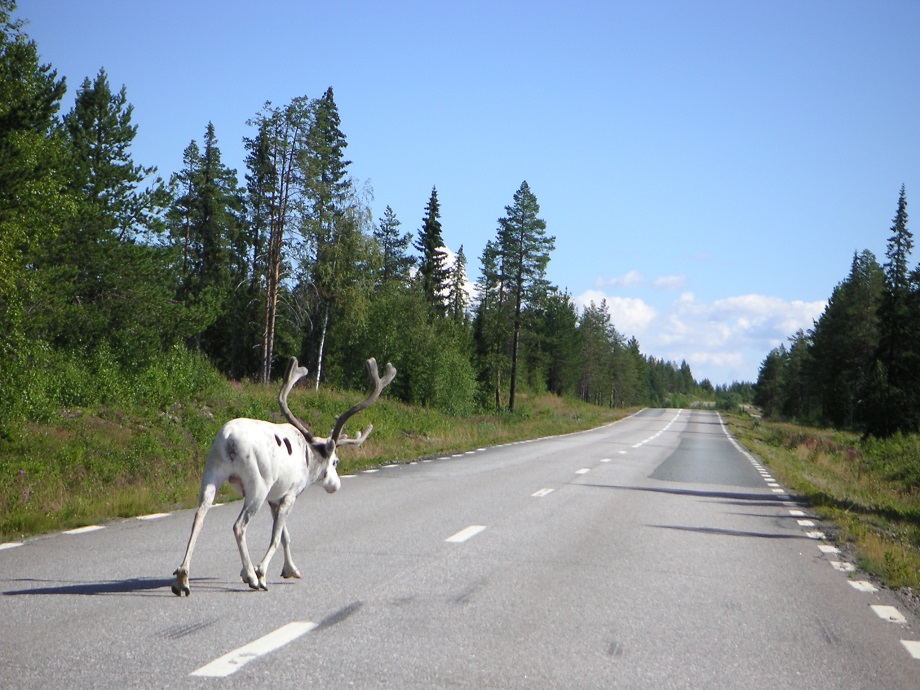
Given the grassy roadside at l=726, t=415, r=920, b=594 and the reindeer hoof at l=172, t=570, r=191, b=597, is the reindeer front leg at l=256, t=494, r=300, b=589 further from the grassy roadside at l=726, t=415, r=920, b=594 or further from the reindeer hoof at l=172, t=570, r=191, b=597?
the grassy roadside at l=726, t=415, r=920, b=594

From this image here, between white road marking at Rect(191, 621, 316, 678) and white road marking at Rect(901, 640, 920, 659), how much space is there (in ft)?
13.1

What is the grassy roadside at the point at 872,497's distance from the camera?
11188mm

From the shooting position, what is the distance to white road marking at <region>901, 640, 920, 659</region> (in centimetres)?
659

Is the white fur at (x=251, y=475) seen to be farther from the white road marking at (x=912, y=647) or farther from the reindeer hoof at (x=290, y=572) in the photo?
the white road marking at (x=912, y=647)

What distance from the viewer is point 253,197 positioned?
6406 centimetres

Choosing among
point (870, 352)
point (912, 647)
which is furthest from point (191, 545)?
point (870, 352)

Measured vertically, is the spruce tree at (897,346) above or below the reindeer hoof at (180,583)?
above

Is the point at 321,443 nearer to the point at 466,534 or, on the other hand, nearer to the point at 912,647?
the point at 466,534

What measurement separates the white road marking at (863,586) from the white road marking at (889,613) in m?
0.88

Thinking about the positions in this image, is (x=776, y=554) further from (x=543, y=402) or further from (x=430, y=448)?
(x=543, y=402)

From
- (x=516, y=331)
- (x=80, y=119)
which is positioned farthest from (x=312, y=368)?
(x=80, y=119)

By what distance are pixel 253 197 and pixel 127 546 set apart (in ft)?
186

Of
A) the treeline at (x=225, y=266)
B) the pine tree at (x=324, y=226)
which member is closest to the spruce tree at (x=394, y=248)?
the treeline at (x=225, y=266)

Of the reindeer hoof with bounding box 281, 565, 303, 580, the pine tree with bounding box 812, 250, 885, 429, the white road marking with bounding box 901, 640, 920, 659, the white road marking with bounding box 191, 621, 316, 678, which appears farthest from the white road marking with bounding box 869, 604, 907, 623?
the pine tree with bounding box 812, 250, 885, 429
